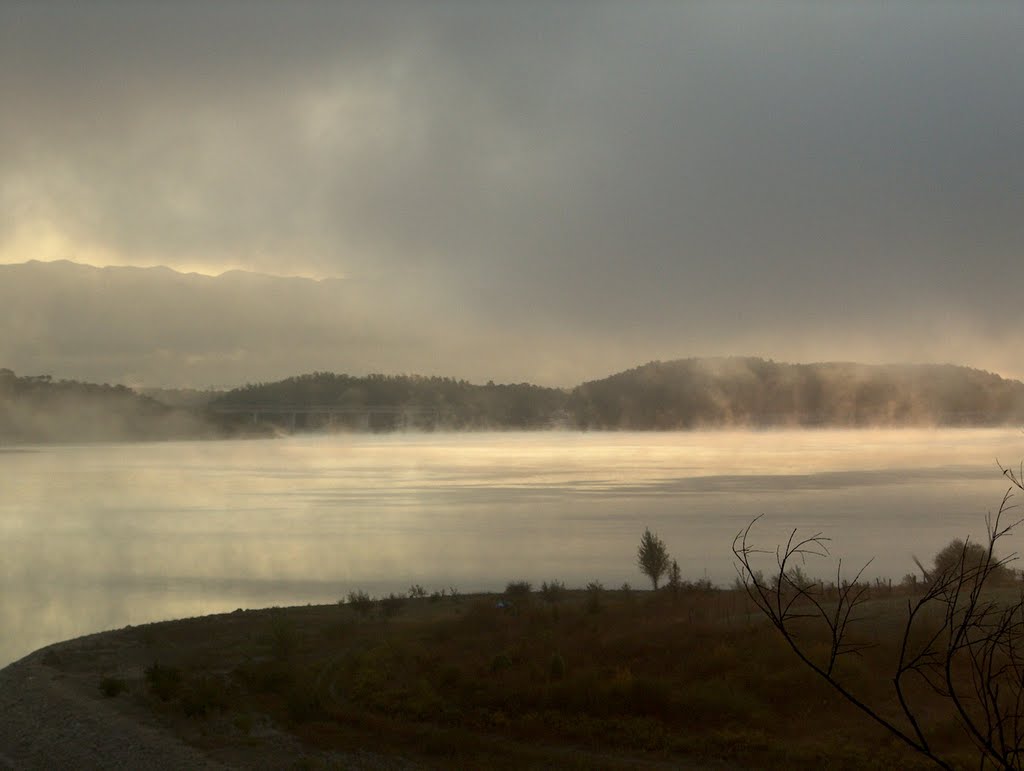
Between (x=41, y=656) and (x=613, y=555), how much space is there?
4365 cm

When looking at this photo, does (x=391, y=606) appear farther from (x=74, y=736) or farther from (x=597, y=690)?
(x=597, y=690)

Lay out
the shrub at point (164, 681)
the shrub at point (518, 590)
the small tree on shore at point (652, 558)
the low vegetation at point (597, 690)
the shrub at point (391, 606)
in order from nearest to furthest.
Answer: the low vegetation at point (597, 690), the shrub at point (164, 681), the shrub at point (391, 606), the shrub at point (518, 590), the small tree on shore at point (652, 558)

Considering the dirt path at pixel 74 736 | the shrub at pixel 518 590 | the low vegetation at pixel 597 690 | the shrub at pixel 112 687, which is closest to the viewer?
the low vegetation at pixel 597 690

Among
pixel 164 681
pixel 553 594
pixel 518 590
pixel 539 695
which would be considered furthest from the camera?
pixel 518 590

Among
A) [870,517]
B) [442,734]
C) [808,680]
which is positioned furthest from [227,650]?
[870,517]

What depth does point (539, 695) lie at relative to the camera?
20.4 m

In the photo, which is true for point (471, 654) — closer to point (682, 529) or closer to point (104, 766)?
point (104, 766)

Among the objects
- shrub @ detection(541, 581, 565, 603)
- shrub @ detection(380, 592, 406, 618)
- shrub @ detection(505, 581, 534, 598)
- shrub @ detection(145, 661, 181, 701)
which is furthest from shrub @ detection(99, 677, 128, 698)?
shrub @ detection(505, 581, 534, 598)

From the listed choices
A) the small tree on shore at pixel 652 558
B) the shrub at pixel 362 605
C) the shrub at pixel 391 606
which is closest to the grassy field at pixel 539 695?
the shrub at pixel 391 606

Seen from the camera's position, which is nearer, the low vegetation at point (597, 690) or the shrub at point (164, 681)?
the low vegetation at point (597, 690)

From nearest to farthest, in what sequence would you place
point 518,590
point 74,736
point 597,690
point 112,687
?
point 74,736
point 597,690
point 112,687
point 518,590

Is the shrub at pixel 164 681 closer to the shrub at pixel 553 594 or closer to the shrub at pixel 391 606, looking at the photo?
the shrub at pixel 391 606

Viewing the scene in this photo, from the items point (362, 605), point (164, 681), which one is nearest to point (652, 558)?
point (362, 605)

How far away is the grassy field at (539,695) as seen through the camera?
54.6ft
